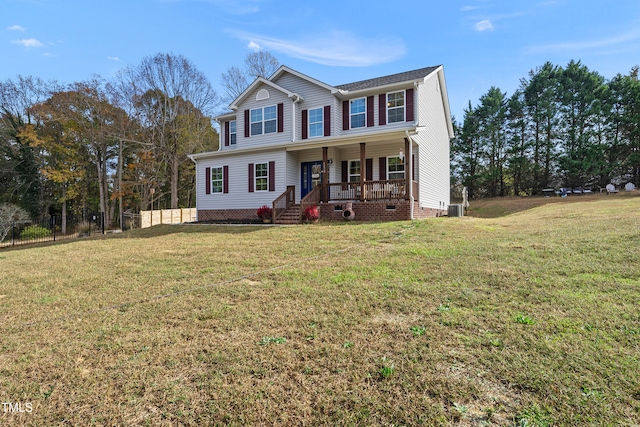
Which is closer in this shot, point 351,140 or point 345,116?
point 351,140

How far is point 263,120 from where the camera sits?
17188 millimetres

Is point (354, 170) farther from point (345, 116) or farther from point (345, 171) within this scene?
point (345, 116)

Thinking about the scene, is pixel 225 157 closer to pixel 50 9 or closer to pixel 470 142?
pixel 50 9

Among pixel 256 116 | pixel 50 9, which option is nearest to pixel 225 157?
pixel 256 116

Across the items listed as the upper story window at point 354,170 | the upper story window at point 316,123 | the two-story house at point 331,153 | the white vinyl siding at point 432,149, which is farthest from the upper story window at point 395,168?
the upper story window at point 316,123

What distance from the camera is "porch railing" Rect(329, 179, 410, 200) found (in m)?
12.7

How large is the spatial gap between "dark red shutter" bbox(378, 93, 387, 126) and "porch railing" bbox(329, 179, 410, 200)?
370 cm

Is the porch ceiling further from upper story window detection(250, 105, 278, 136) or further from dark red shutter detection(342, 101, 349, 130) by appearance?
upper story window detection(250, 105, 278, 136)

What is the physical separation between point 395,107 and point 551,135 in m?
22.3

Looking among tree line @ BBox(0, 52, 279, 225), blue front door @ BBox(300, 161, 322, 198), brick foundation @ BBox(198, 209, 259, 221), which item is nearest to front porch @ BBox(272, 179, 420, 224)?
blue front door @ BBox(300, 161, 322, 198)

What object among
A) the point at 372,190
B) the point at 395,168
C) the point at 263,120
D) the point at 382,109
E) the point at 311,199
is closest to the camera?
the point at 372,190

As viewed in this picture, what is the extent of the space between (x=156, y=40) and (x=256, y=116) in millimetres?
12222

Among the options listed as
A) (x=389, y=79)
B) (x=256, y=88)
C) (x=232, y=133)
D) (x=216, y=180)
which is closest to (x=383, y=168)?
(x=389, y=79)

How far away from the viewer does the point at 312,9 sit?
11312 mm
